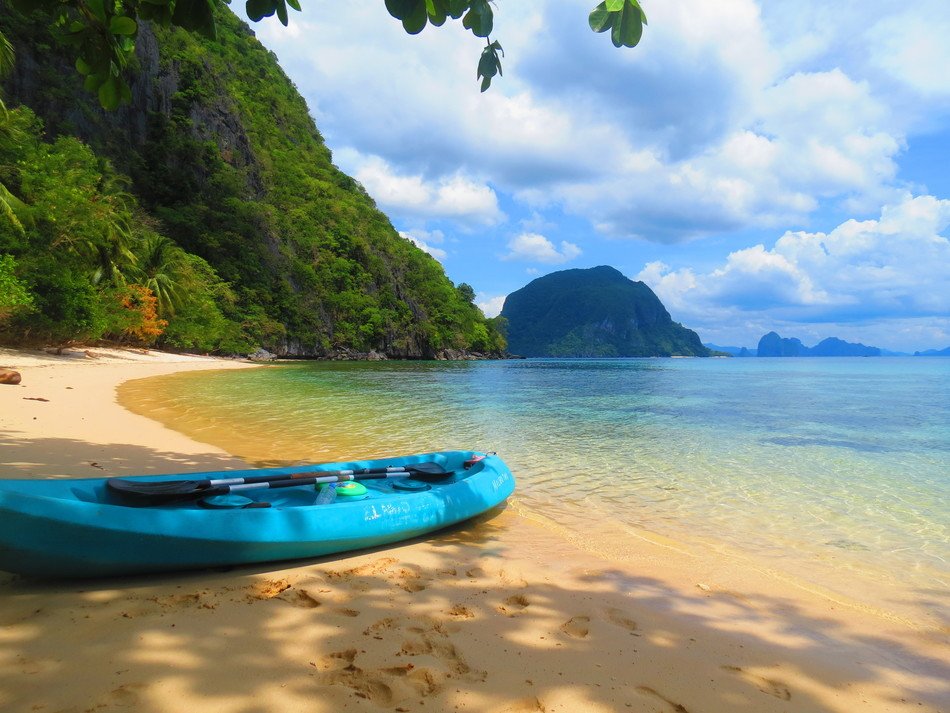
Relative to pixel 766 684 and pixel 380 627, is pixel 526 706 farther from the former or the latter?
pixel 766 684

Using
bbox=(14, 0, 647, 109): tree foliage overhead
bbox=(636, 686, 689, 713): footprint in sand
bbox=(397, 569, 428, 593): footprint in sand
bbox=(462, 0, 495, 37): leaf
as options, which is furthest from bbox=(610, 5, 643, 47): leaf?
bbox=(397, 569, 428, 593): footprint in sand

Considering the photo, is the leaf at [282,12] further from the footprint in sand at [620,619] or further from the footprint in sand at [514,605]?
the footprint in sand at [620,619]

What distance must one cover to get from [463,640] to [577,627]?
0.72 meters

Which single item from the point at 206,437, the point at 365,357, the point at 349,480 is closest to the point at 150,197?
the point at 365,357

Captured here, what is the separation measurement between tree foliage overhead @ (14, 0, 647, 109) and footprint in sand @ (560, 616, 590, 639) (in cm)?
315

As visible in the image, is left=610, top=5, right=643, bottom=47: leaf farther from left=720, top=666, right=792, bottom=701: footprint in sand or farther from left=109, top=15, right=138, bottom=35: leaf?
left=720, top=666, right=792, bottom=701: footprint in sand

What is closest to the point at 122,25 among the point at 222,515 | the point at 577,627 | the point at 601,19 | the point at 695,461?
the point at 601,19

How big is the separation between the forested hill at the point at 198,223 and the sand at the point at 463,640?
2254cm

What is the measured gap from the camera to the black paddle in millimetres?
3836

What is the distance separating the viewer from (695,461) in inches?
352

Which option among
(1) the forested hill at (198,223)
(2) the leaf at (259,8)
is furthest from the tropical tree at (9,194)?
(2) the leaf at (259,8)

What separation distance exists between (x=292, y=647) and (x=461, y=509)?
8.10ft

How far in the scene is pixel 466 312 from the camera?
9375cm

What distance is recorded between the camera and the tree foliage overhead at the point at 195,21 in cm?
220
